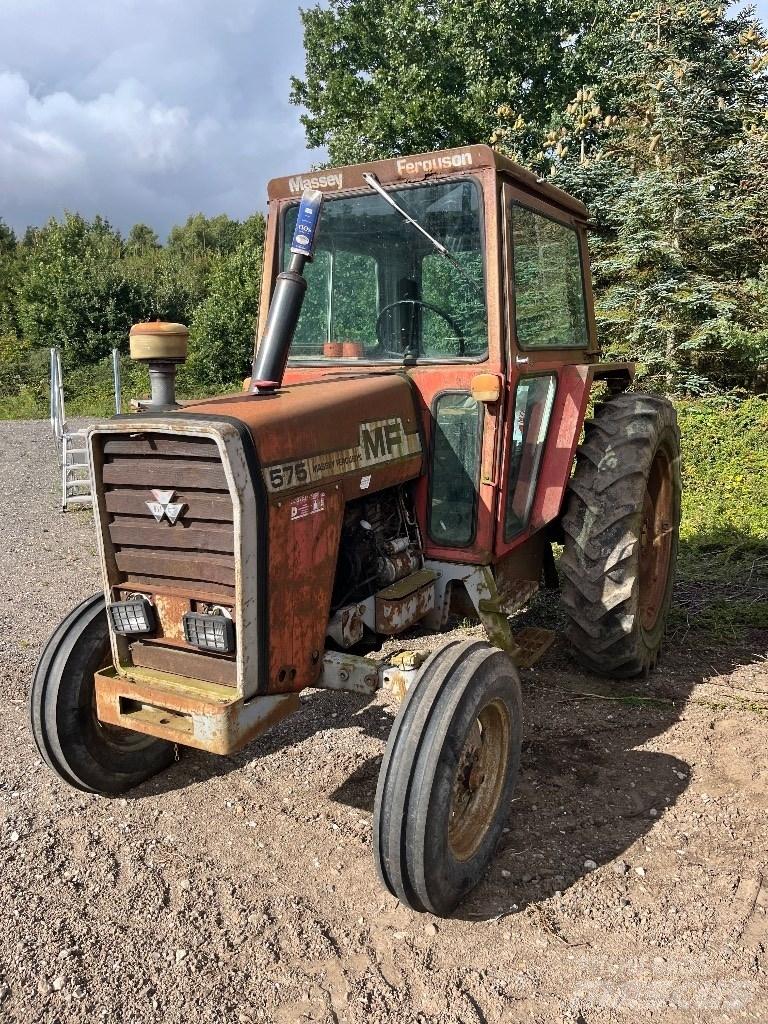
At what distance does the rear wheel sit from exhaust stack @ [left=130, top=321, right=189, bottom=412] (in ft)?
4.58

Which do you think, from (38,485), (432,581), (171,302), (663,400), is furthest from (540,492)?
(171,302)

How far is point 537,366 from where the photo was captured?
12.6 ft

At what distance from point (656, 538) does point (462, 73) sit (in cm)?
1760

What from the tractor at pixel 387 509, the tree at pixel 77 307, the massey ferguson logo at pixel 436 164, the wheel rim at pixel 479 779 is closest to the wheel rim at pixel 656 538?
the tractor at pixel 387 509

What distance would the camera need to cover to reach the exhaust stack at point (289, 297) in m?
2.93

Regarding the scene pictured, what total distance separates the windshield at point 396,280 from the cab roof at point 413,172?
62 millimetres

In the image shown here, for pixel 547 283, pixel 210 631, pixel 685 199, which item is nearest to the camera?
pixel 210 631

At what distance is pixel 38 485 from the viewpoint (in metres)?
11.7

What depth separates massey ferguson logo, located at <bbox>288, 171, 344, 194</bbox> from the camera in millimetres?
3734

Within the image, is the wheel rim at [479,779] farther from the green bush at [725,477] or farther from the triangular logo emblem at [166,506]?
the green bush at [725,477]

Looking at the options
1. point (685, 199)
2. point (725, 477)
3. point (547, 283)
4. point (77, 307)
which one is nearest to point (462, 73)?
point (685, 199)

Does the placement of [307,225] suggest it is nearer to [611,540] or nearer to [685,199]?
[611,540]

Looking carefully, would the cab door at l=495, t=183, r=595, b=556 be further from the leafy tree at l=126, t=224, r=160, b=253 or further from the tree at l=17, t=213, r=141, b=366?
the leafy tree at l=126, t=224, r=160, b=253

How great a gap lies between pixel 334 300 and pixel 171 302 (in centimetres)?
3038
